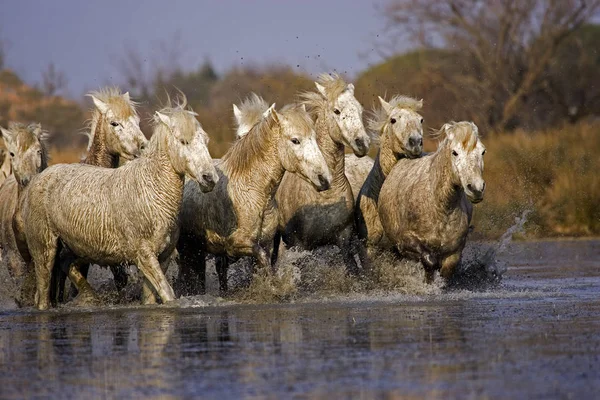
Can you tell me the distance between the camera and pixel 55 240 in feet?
41.9

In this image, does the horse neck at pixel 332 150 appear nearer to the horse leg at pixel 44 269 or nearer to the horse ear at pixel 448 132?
the horse ear at pixel 448 132

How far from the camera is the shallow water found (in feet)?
23.4

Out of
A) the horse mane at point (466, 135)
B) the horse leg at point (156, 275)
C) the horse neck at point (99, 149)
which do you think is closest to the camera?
the horse leg at point (156, 275)

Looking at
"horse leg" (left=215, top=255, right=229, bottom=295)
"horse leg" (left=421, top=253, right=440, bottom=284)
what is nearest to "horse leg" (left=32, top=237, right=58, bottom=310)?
"horse leg" (left=215, top=255, right=229, bottom=295)

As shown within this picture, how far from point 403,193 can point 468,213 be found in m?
0.72

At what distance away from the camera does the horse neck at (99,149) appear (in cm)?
1407

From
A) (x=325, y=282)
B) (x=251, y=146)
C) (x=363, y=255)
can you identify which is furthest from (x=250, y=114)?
(x=325, y=282)

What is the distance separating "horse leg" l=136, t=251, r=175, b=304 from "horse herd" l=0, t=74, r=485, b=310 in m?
0.01

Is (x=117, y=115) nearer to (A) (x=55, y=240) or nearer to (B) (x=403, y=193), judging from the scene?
(A) (x=55, y=240)

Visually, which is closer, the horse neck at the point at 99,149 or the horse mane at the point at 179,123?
the horse mane at the point at 179,123

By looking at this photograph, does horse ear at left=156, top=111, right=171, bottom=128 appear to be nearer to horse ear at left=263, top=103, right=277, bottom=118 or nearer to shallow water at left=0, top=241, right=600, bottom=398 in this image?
horse ear at left=263, top=103, right=277, bottom=118

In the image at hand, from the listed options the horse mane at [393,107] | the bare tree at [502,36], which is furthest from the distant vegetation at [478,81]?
the horse mane at [393,107]

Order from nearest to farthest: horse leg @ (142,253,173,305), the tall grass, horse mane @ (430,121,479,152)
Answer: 1. horse leg @ (142,253,173,305)
2. horse mane @ (430,121,479,152)
3. the tall grass

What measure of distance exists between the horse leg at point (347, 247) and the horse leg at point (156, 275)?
8.64ft
